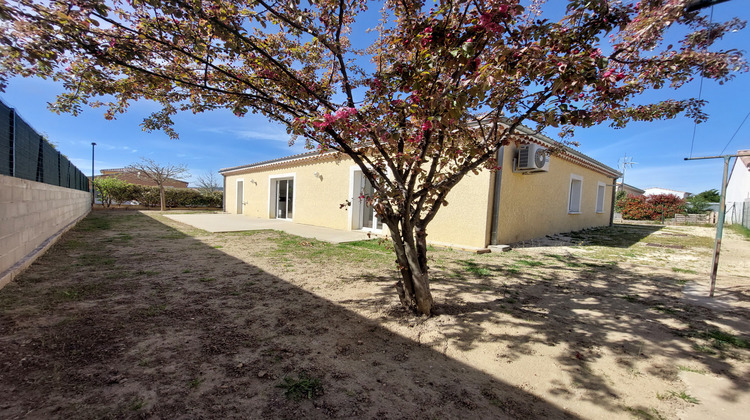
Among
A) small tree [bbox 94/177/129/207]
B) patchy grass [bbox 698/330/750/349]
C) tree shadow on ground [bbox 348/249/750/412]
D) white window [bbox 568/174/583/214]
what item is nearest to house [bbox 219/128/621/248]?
white window [bbox 568/174/583/214]

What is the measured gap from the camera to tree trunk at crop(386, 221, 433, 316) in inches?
111

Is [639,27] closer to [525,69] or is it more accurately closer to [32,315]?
[525,69]

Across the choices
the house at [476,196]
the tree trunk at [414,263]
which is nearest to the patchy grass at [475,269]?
the house at [476,196]

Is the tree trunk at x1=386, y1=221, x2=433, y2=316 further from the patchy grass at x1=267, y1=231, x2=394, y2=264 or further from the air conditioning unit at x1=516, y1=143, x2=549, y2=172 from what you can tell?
the air conditioning unit at x1=516, y1=143, x2=549, y2=172

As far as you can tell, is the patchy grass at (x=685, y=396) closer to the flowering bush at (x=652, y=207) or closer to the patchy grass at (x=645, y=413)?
the patchy grass at (x=645, y=413)

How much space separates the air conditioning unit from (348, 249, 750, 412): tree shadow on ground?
2936mm

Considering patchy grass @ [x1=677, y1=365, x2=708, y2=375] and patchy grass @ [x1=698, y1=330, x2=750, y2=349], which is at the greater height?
patchy grass @ [x1=698, y1=330, x2=750, y2=349]

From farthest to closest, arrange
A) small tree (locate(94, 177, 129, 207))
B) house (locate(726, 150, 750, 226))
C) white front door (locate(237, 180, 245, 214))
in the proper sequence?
small tree (locate(94, 177, 129, 207)), white front door (locate(237, 180, 245, 214)), house (locate(726, 150, 750, 226))

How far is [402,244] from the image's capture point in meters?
2.89

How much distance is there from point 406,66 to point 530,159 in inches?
213

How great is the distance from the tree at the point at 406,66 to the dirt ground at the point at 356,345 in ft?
2.75

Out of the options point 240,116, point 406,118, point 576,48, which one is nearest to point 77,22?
point 240,116

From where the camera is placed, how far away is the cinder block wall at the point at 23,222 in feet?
11.1

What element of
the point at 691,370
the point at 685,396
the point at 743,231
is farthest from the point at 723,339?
the point at 743,231
